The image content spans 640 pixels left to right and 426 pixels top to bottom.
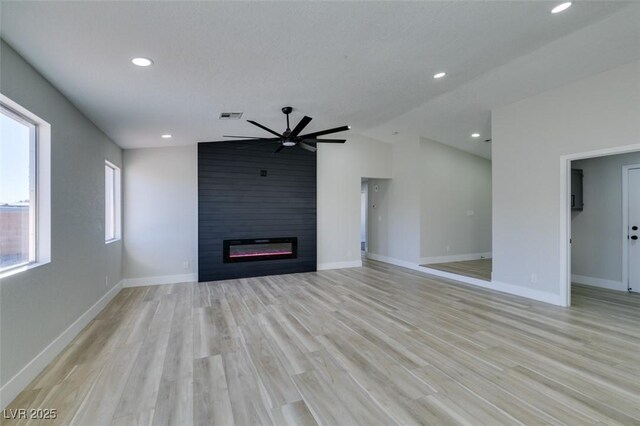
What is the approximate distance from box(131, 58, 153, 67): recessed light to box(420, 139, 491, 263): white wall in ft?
19.7

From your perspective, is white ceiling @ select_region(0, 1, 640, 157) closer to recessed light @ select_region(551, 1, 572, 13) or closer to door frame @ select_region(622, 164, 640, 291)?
recessed light @ select_region(551, 1, 572, 13)

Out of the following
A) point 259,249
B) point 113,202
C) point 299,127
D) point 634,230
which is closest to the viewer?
point 299,127

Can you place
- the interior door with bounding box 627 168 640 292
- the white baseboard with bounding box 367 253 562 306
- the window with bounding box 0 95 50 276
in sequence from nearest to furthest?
the window with bounding box 0 95 50 276 → the white baseboard with bounding box 367 253 562 306 → the interior door with bounding box 627 168 640 292

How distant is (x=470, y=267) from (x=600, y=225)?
7.79ft

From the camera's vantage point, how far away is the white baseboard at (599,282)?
5141mm

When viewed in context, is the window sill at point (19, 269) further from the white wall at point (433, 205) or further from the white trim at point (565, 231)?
the white wall at point (433, 205)

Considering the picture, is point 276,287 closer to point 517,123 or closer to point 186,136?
point 186,136

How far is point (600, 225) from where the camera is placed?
17.8 ft

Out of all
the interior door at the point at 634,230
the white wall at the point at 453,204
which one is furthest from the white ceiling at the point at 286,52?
the white wall at the point at 453,204

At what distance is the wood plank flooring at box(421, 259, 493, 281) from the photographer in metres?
5.93

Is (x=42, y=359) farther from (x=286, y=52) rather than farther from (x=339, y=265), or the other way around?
(x=339, y=265)

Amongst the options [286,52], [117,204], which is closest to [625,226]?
[286,52]

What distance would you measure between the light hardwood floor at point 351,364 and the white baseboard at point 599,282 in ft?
2.21

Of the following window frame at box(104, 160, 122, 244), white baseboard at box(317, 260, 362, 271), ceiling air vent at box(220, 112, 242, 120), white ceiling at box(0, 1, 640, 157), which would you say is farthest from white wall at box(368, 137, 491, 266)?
window frame at box(104, 160, 122, 244)
